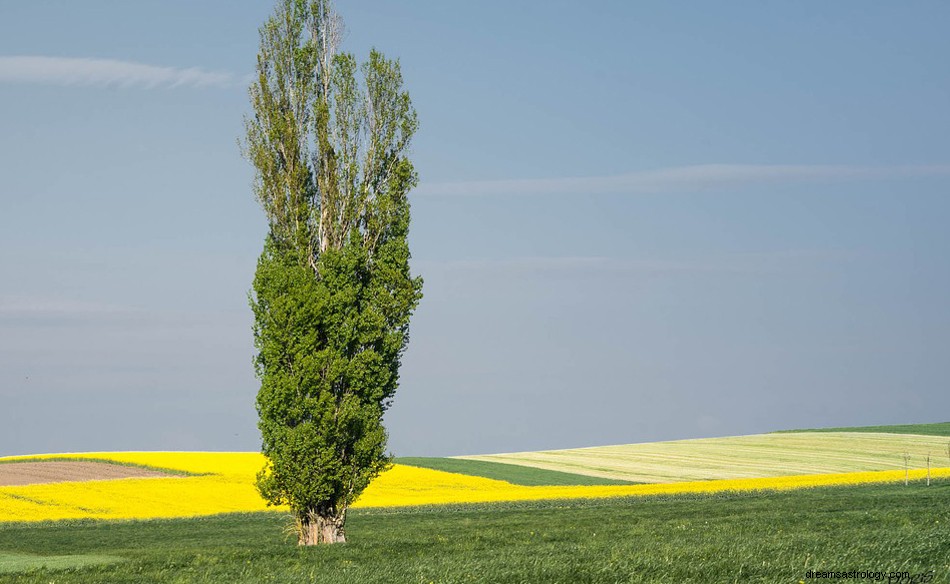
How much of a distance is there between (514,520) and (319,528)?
9854 millimetres

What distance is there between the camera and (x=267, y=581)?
858 inches

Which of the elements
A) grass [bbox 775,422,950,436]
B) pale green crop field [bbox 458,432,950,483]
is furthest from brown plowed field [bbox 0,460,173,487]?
grass [bbox 775,422,950,436]

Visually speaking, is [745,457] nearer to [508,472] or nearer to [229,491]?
[508,472]

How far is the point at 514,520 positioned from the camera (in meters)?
41.8

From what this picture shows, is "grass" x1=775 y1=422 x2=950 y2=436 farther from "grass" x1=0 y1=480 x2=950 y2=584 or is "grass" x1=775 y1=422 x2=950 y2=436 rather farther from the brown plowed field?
A: the brown plowed field

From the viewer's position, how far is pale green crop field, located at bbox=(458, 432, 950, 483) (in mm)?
79000

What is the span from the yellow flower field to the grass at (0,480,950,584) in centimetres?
517

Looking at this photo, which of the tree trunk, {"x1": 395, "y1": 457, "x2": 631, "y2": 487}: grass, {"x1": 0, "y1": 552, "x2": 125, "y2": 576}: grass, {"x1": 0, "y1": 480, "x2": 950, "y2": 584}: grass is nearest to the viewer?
{"x1": 0, "y1": 480, "x2": 950, "y2": 584}: grass

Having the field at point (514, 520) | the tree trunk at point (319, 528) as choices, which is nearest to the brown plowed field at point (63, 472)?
the field at point (514, 520)

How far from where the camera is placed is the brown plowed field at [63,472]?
6362cm

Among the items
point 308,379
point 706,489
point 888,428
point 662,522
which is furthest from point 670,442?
point 308,379

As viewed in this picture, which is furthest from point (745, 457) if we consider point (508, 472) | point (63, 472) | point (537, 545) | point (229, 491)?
point (537, 545)

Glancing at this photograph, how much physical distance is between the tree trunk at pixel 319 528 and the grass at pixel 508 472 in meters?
38.4

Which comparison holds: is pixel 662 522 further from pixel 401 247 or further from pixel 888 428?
pixel 888 428
